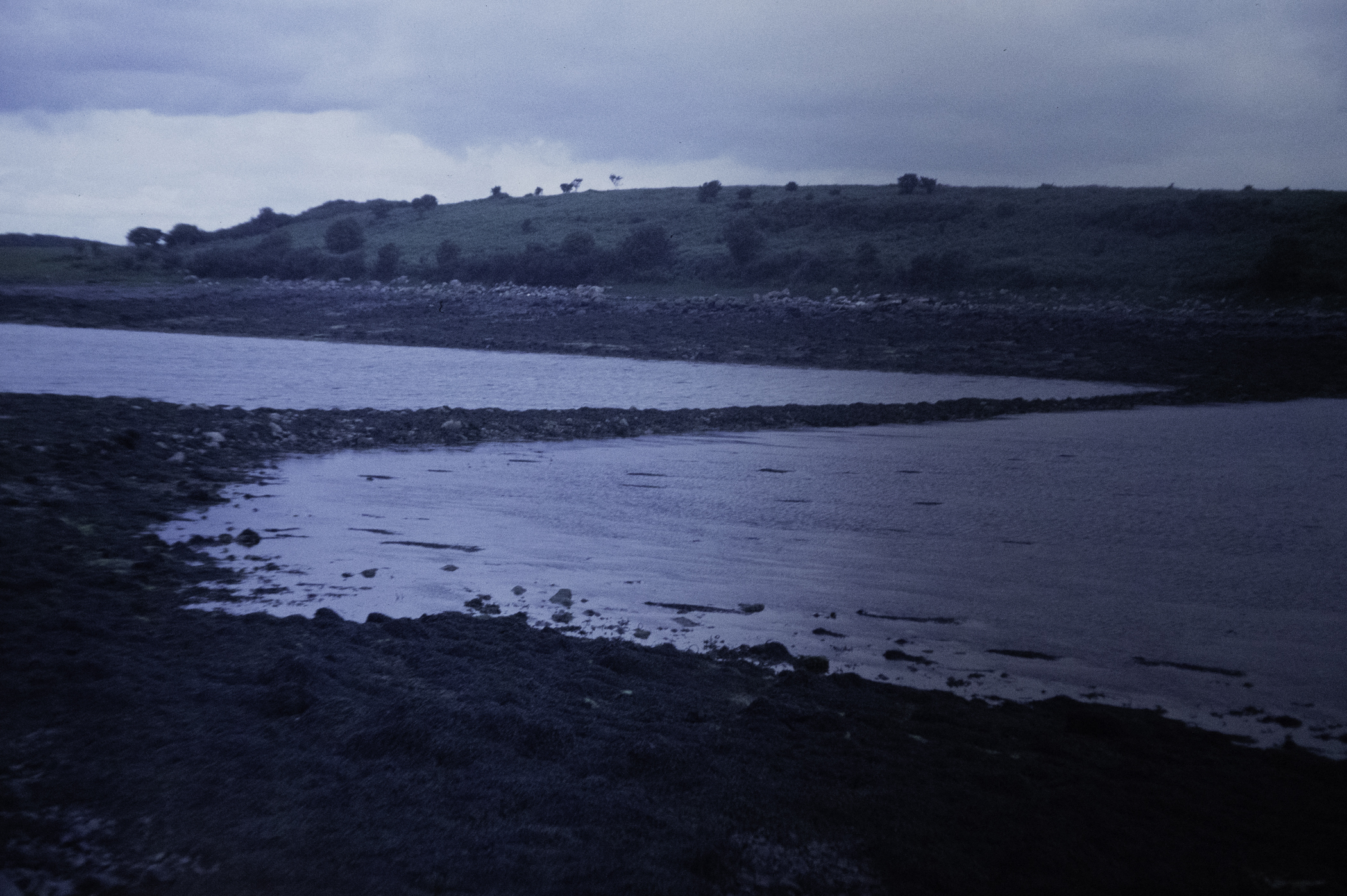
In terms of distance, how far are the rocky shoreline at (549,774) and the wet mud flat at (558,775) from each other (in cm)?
1

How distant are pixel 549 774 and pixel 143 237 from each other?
7309 centimetres

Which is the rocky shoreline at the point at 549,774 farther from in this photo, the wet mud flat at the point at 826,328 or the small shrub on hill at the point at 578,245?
the small shrub on hill at the point at 578,245

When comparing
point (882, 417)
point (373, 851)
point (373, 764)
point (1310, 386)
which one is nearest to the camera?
point (373, 851)

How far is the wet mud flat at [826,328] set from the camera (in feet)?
74.5

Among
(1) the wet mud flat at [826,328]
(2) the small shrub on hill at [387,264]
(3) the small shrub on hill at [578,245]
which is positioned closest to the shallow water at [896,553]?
(1) the wet mud flat at [826,328]

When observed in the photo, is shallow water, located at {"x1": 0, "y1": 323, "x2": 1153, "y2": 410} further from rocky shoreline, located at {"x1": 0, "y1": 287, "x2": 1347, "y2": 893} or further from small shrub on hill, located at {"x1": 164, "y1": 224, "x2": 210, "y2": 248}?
small shrub on hill, located at {"x1": 164, "y1": 224, "x2": 210, "y2": 248}

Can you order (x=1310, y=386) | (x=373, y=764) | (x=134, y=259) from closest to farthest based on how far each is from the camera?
1. (x=373, y=764)
2. (x=1310, y=386)
3. (x=134, y=259)

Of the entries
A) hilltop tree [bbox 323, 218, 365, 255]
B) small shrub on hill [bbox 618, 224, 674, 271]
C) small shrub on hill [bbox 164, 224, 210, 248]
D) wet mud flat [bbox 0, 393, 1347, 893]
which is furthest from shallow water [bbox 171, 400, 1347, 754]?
small shrub on hill [bbox 164, 224, 210, 248]

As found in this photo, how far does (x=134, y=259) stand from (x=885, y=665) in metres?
57.7

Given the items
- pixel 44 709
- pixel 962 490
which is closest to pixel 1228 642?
pixel 962 490

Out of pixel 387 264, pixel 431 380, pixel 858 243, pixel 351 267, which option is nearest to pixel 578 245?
pixel 387 264

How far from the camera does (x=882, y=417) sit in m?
15.6

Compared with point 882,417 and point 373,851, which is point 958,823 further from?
point 882,417

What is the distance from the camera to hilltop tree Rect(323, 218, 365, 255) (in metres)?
58.2
